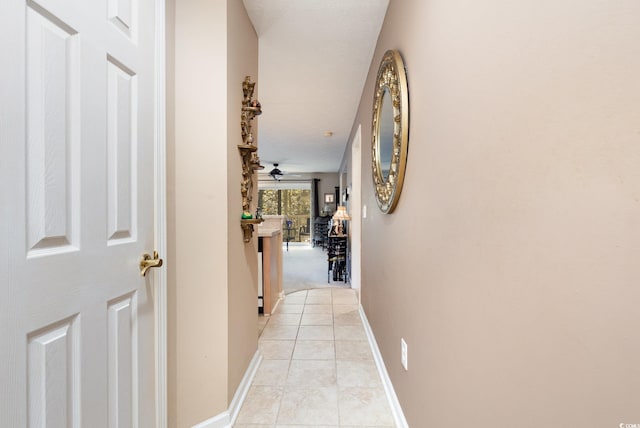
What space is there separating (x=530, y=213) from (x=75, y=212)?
1157mm

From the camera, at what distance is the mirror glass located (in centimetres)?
156

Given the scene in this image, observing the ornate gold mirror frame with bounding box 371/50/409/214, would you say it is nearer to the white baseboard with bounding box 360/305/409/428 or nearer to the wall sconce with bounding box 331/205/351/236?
the white baseboard with bounding box 360/305/409/428

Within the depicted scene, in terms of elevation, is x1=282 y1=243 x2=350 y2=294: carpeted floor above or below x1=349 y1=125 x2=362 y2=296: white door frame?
below

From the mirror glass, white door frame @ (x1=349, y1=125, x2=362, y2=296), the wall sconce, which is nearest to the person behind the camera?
the mirror glass

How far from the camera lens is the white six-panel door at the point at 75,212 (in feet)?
2.03

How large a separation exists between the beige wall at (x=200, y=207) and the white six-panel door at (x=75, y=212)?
254 mm

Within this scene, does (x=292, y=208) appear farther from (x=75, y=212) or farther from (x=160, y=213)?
(x=75, y=212)

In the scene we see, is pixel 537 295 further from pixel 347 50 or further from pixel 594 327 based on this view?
pixel 347 50

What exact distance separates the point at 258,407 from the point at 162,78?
5.86 feet

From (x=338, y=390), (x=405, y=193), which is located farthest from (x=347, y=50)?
(x=338, y=390)

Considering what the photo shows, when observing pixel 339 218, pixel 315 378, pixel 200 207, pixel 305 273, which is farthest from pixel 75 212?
pixel 305 273

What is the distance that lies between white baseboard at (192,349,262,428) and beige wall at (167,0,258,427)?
32 millimetres

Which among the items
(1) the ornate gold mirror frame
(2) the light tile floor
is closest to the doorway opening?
(2) the light tile floor

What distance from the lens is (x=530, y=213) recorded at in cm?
57
